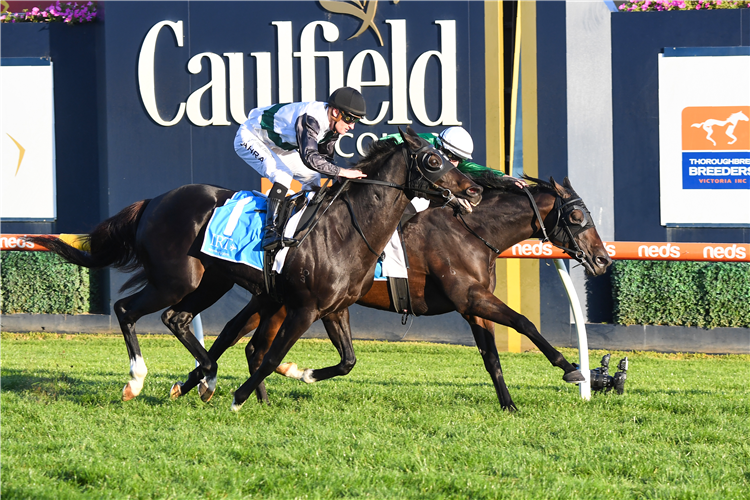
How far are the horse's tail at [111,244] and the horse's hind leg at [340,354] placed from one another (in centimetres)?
136

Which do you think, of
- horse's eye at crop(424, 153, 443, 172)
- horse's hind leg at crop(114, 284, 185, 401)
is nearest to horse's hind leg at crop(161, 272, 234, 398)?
horse's hind leg at crop(114, 284, 185, 401)

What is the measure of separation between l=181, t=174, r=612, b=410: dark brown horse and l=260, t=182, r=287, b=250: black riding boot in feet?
2.63

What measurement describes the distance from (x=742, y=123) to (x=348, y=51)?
16.5 ft

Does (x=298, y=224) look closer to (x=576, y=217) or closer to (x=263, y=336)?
(x=263, y=336)

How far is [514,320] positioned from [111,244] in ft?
9.46

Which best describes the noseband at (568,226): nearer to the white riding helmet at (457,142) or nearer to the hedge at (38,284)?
the white riding helmet at (457,142)

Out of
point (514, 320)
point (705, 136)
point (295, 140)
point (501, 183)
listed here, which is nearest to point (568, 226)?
point (501, 183)

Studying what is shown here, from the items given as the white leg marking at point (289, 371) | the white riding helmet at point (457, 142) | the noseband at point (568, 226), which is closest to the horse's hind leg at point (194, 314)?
the white leg marking at point (289, 371)

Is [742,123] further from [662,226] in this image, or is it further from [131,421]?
[131,421]

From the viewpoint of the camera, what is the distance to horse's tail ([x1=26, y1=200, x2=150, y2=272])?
18.9ft

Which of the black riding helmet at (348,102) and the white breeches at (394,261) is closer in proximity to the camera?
the black riding helmet at (348,102)

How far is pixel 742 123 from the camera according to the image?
33.7 feet

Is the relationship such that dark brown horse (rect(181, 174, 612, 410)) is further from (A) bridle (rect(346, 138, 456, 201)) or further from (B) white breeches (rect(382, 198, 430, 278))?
(A) bridle (rect(346, 138, 456, 201))

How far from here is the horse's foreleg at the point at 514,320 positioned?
5039mm
